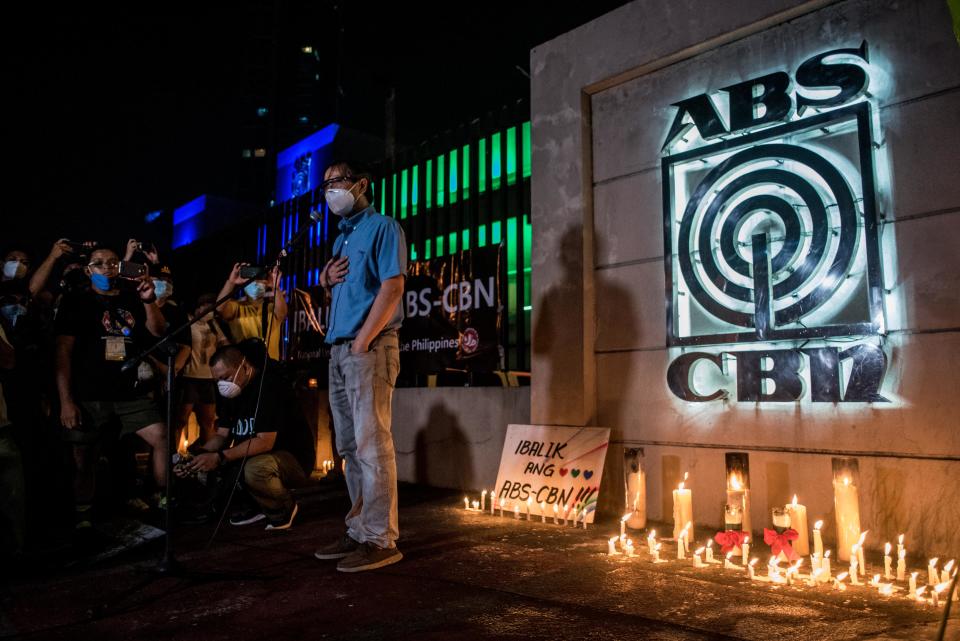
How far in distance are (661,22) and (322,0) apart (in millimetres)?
60400

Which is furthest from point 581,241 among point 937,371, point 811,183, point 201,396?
point 201,396

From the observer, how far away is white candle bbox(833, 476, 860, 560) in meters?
3.59

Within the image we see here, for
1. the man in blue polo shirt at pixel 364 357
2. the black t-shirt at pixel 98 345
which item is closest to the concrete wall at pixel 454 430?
the man in blue polo shirt at pixel 364 357

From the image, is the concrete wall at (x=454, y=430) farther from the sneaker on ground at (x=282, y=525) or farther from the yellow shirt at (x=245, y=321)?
the sneaker on ground at (x=282, y=525)

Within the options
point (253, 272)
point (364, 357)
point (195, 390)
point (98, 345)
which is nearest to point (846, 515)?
point (364, 357)

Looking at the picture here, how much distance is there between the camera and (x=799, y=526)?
370cm

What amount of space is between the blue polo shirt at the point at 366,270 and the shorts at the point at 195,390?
11.0ft

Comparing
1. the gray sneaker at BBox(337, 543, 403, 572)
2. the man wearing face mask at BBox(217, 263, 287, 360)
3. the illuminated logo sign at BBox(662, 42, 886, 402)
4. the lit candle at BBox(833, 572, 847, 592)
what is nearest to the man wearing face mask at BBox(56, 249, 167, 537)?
the man wearing face mask at BBox(217, 263, 287, 360)

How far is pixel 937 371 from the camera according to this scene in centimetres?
372

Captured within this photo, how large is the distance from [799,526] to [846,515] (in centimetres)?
26

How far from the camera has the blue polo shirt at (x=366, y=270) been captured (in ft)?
11.8

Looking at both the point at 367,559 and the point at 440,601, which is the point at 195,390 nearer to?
the point at 367,559

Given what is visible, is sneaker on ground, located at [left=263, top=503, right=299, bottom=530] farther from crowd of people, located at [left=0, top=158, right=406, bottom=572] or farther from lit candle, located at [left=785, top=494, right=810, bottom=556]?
lit candle, located at [left=785, top=494, right=810, bottom=556]

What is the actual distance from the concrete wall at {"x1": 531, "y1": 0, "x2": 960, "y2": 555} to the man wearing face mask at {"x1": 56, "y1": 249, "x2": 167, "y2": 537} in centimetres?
322
